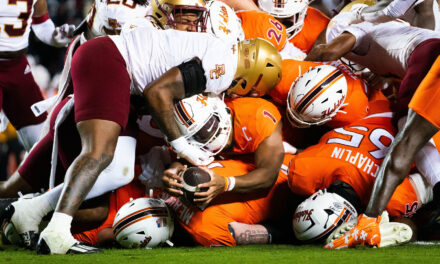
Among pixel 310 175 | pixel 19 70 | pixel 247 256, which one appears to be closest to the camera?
pixel 247 256

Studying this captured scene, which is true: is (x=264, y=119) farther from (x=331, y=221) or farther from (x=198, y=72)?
(x=331, y=221)

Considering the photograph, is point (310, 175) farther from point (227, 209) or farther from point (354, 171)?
point (227, 209)

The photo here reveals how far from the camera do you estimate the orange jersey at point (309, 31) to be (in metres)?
5.29

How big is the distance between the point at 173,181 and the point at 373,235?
1109mm

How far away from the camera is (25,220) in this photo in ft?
11.6

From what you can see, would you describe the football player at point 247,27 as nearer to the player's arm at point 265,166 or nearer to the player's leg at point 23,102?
the player's arm at point 265,166

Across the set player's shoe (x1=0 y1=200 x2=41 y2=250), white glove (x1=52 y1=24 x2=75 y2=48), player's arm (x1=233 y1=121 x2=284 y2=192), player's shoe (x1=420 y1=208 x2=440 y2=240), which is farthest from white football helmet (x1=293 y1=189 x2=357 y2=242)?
white glove (x1=52 y1=24 x2=75 y2=48)

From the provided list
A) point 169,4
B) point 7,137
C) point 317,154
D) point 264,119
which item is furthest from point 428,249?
point 7,137

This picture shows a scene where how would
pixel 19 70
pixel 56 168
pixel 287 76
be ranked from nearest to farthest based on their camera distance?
pixel 56 168 < pixel 287 76 < pixel 19 70

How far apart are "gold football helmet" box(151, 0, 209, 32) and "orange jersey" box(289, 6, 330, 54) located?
123 cm

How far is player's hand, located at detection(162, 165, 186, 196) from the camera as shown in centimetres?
358

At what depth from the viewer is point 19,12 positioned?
4.98m

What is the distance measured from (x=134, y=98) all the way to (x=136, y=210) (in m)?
0.72

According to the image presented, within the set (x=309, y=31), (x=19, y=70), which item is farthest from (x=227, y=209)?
(x=19, y=70)
